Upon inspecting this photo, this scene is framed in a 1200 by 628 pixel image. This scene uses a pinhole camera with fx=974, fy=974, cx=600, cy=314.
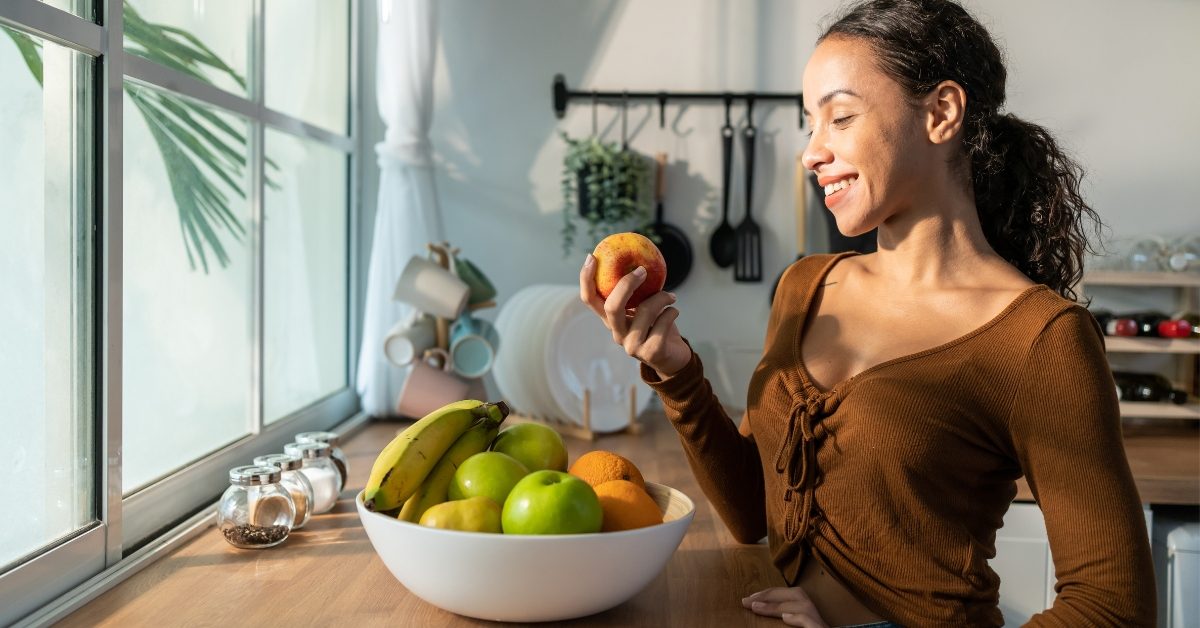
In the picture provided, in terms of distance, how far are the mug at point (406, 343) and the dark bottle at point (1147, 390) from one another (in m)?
1.52

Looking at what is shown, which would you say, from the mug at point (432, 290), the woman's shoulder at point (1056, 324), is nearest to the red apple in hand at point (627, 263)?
the woman's shoulder at point (1056, 324)

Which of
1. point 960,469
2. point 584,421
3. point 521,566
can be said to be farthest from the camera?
point 584,421

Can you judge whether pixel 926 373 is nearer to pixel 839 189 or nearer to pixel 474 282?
pixel 839 189

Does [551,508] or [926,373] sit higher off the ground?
[926,373]

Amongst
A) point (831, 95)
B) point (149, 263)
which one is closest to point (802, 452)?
point (831, 95)

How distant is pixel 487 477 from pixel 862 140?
504mm

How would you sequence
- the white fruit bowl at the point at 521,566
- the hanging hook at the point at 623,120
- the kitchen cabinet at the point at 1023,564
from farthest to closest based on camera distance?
1. the hanging hook at the point at 623,120
2. the kitchen cabinet at the point at 1023,564
3. the white fruit bowl at the point at 521,566

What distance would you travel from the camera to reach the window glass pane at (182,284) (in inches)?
50.3

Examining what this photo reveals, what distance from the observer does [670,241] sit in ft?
7.70

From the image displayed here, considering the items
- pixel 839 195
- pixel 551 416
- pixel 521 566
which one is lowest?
pixel 551 416

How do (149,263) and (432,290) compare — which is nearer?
(149,263)

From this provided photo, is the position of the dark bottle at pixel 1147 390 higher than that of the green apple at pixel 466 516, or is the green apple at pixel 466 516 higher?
the green apple at pixel 466 516

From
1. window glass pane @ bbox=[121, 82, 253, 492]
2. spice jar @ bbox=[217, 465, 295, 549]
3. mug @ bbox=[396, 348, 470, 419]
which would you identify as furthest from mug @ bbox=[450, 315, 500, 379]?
spice jar @ bbox=[217, 465, 295, 549]

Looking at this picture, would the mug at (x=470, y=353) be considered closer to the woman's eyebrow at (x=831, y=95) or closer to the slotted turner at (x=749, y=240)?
the slotted turner at (x=749, y=240)
